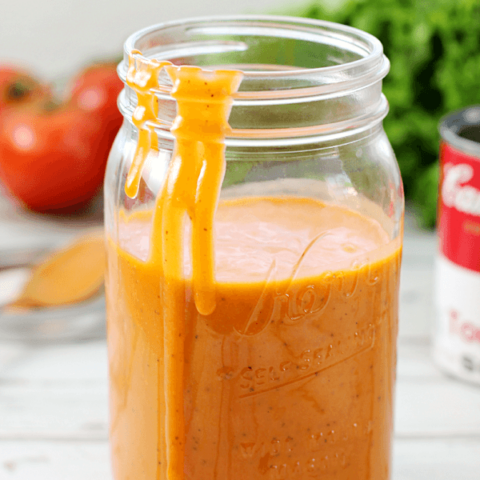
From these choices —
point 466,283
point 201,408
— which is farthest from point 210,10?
point 201,408

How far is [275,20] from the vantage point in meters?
0.72

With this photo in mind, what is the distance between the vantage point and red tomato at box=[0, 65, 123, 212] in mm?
1476

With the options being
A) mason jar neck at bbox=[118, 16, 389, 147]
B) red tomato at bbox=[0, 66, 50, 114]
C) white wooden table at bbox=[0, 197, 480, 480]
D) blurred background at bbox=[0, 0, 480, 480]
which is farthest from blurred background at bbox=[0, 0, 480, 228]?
mason jar neck at bbox=[118, 16, 389, 147]

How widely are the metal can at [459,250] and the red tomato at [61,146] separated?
2.52ft

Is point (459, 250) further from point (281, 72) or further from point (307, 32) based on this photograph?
point (281, 72)

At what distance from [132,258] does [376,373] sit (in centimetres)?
24

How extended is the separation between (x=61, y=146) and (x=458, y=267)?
849 millimetres

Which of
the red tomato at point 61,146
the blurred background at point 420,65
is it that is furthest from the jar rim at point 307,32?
the red tomato at point 61,146

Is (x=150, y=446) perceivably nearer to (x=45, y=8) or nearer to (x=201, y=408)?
(x=201, y=408)

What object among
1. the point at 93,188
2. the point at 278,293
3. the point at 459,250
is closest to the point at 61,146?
the point at 93,188

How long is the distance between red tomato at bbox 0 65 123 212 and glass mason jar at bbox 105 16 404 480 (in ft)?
2.69

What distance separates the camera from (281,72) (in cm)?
53

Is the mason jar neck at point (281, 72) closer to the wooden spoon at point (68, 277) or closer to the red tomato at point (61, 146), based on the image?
the wooden spoon at point (68, 277)

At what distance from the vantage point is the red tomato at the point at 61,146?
1.48 meters
